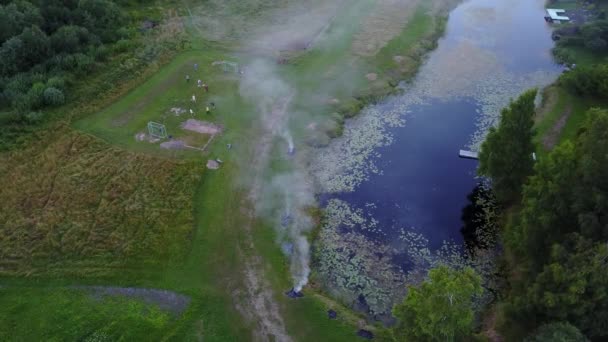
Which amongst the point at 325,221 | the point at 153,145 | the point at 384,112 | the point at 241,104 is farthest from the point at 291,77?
the point at 325,221

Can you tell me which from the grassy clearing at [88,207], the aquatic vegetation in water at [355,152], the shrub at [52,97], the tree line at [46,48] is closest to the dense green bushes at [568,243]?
the aquatic vegetation in water at [355,152]

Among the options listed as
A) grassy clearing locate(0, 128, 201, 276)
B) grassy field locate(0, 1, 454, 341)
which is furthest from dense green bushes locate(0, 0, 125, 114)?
grassy clearing locate(0, 128, 201, 276)

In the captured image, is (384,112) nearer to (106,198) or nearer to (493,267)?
(493,267)

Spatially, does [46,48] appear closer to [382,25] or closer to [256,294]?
[256,294]

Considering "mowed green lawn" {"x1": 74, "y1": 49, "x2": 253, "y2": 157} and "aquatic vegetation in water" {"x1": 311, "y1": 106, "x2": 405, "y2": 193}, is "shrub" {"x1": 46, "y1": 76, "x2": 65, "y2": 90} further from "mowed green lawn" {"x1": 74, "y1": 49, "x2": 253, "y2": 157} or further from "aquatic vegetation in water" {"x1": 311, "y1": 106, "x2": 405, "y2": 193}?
"aquatic vegetation in water" {"x1": 311, "y1": 106, "x2": 405, "y2": 193}

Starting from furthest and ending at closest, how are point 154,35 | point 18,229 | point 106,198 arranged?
point 154,35 < point 106,198 < point 18,229

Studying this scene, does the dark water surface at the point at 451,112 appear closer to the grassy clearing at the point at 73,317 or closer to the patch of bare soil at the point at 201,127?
the patch of bare soil at the point at 201,127
